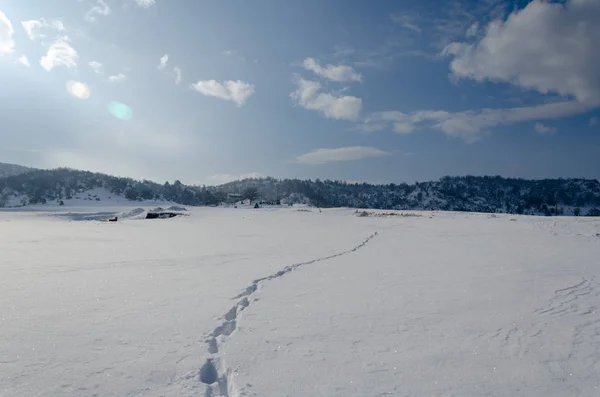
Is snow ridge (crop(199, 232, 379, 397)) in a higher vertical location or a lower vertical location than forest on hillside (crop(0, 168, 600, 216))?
lower

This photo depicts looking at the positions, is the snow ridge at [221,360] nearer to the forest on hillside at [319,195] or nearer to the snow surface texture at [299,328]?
the snow surface texture at [299,328]

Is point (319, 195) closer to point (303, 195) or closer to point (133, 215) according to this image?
point (303, 195)

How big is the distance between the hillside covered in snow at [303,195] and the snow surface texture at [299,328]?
97060 mm

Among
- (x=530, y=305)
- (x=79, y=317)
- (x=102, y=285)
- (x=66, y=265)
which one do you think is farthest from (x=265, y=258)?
(x=530, y=305)

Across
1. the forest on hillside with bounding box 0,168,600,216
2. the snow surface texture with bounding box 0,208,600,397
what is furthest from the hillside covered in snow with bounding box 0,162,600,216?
the snow surface texture with bounding box 0,208,600,397

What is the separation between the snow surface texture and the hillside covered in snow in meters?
97.1

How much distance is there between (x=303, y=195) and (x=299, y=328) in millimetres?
174479

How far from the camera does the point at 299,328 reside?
4812 millimetres

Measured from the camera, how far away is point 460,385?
3365 mm

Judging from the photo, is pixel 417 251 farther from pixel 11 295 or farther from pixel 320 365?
pixel 11 295

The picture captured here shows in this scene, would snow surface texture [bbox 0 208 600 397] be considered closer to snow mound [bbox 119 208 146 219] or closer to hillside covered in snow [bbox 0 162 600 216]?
snow mound [bbox 119 208 146 219]

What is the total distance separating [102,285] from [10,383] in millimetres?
4119

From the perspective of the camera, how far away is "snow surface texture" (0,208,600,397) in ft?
11.1

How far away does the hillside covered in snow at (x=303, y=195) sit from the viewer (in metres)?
123
